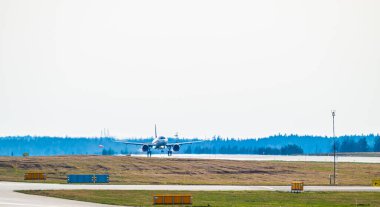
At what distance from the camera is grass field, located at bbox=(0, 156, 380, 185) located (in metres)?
118

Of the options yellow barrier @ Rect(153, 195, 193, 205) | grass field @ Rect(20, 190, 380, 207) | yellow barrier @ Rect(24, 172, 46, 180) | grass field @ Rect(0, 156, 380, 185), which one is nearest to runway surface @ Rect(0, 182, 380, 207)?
grass field @ Rect(20, 190, 380, 207)

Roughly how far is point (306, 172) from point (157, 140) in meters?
48.3

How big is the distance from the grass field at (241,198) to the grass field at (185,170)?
65.1 ft

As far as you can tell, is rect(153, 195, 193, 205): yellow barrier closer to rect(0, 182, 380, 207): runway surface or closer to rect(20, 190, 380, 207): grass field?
rect(20, 190, 380, 207): grass field

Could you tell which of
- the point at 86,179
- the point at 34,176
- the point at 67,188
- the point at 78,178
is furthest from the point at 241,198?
the point at 34,176

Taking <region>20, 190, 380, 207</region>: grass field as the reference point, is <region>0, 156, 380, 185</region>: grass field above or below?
above

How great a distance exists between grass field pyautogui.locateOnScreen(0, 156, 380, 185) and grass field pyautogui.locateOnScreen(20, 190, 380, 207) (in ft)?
65.1

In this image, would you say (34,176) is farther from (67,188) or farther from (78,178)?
(67,188)

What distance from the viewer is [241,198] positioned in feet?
289

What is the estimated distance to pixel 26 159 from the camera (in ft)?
434

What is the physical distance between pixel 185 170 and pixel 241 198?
4514 cm

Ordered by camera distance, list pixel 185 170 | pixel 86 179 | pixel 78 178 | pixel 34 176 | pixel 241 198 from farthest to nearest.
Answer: pixel 185 170
pixel 34 176
pixel 86 179
pixel 78 178
pixel 241 198

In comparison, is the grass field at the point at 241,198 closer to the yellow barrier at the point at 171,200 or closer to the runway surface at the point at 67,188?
the yellow barrier at the point at 171,200

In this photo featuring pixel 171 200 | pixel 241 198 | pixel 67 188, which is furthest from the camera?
pixel 67 188
